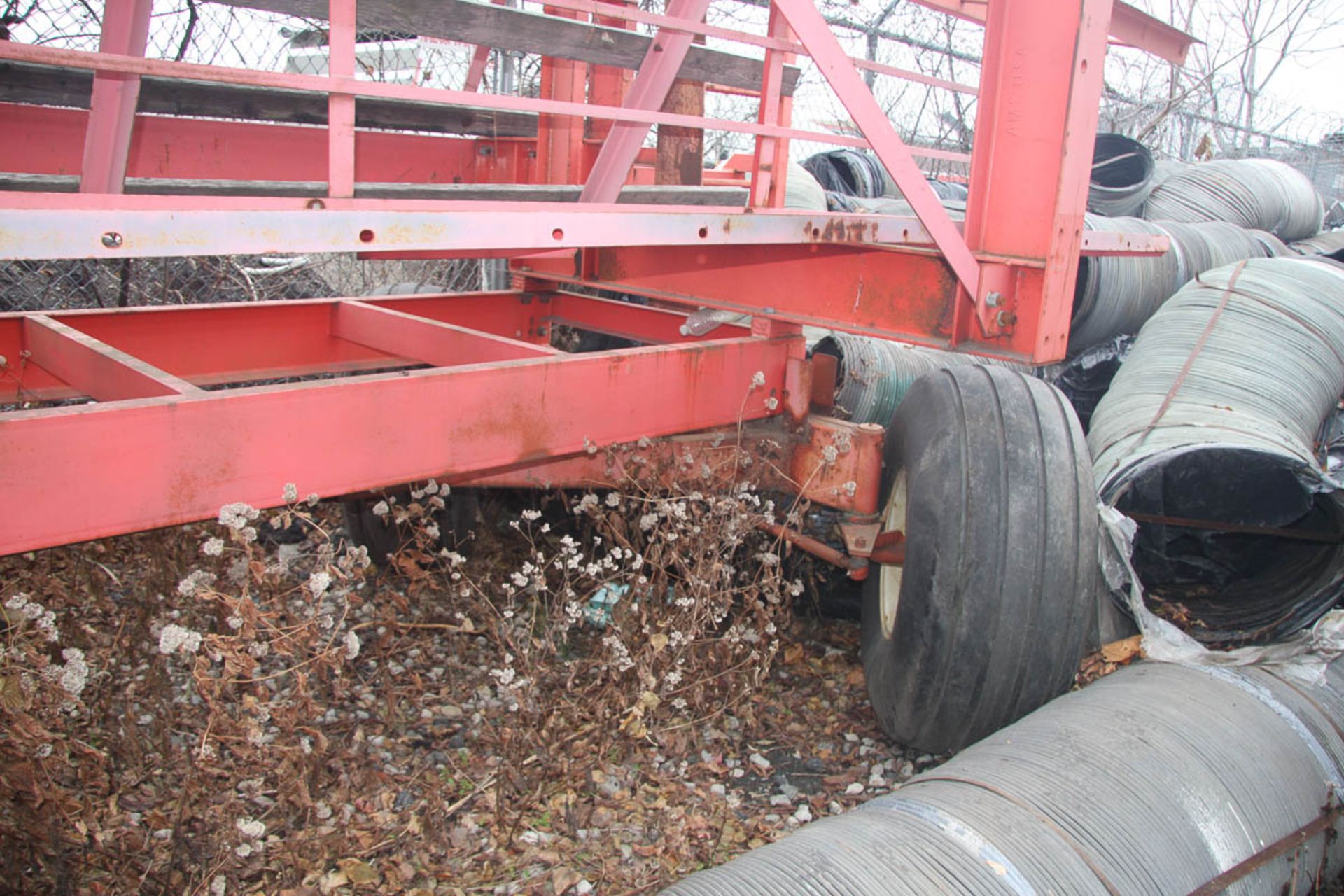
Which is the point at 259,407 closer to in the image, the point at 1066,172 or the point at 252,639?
the point at 252,639

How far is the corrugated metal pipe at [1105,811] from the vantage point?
189 centimetres

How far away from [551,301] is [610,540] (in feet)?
4.01

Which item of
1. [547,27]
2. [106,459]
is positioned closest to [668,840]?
[106,459]

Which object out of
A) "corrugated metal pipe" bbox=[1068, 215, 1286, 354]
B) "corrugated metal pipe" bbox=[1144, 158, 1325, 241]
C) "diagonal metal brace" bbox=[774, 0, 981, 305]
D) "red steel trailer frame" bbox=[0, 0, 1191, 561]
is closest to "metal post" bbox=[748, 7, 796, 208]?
"red steel trailer frame" bbox=[0, 0, 1191, 561]

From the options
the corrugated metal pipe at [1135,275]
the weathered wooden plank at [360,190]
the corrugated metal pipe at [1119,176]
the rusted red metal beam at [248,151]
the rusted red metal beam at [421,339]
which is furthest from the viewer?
the corrugated metal pipe at [1119,176]

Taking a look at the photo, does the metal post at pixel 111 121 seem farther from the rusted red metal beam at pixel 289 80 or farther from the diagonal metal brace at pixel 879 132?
the diagonal metal brace at pixel 879 132

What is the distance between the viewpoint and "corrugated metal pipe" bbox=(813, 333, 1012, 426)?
17.9 feet

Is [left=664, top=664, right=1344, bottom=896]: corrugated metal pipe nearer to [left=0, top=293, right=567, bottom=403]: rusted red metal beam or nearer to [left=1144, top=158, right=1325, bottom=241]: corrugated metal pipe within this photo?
[left=0, top=293, right=567, bottom=403]: rusted red metal beam

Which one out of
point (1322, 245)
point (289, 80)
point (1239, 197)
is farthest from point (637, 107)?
point (1322, 245)

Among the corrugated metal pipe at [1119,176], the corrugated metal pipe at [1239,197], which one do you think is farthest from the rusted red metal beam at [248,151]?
the corrugated metal pipe at [1239,197]

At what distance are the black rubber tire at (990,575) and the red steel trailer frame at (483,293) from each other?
265mm

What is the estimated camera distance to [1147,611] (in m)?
3.08

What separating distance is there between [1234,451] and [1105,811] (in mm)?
1829

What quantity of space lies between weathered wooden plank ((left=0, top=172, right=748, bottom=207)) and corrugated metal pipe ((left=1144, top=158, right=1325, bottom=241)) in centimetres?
553
